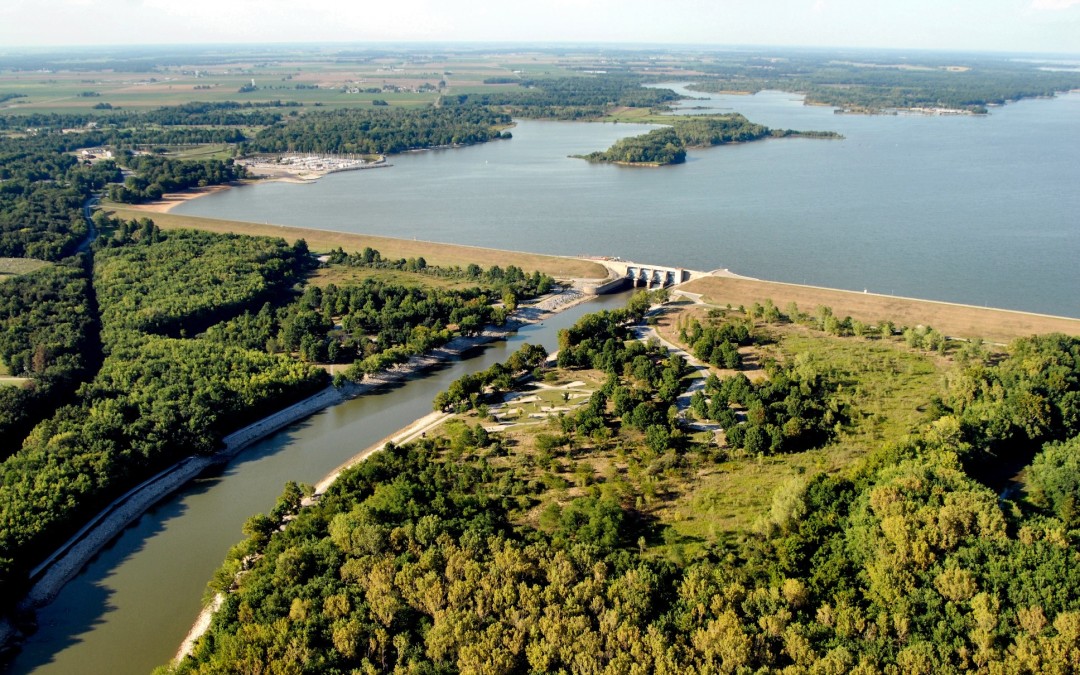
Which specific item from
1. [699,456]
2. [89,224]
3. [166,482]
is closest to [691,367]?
[699,456]

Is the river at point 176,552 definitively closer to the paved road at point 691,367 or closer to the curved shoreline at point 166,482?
the curved shoreline at point 166,482

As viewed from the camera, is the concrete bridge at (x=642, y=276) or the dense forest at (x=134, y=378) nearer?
the dense forest at (x=134, y=378)

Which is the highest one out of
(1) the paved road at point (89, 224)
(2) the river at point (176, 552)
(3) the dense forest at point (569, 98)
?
(3) the dense forest at point (569, 98)

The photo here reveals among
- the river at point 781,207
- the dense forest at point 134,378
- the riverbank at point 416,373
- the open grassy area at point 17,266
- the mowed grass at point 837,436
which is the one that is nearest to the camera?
the riverbank at point 416,373

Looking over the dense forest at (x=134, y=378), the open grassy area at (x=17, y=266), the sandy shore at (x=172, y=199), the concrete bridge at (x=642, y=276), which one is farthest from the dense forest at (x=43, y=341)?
the concrete bridge at (x=642, y=276)

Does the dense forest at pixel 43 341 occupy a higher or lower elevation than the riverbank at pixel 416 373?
higher

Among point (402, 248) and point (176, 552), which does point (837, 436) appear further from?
point (402, 248)

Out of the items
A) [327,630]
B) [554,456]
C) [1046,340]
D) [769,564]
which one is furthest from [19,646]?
[1046,340]

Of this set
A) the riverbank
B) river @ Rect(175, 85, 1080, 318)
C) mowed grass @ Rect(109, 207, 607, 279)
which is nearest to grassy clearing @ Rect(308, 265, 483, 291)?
mowed grass @ Rect(109, 207, 607, 279)
